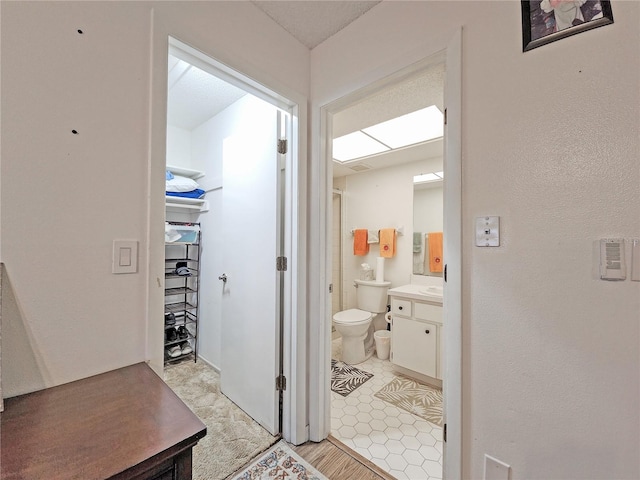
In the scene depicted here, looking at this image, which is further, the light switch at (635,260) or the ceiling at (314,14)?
the ceiling at (314,14)

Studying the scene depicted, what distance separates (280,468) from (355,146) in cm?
260

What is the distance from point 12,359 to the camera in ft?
2.56

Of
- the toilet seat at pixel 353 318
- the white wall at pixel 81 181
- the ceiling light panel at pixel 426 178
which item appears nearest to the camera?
the white wall at pixel 81 181

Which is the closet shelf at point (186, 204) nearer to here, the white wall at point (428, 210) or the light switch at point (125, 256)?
the light switch at point (125, 256)

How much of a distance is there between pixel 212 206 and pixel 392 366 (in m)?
2.39

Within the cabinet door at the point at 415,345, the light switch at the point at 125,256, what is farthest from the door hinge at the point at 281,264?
the cabinet door at the point at 415,345

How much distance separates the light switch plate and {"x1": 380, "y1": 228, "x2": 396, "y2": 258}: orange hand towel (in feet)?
6.93

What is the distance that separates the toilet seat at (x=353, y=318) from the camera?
2.76 meters

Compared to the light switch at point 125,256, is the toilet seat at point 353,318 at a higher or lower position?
lower

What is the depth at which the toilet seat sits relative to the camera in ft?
9.04

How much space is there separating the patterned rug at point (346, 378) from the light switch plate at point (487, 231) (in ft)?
5.79

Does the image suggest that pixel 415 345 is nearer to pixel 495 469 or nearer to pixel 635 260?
pixel 495 469

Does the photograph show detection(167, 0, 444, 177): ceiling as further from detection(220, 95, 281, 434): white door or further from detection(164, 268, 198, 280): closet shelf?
detection(164, 268, 198, 280): closet shelf

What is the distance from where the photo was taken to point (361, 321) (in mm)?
2775
